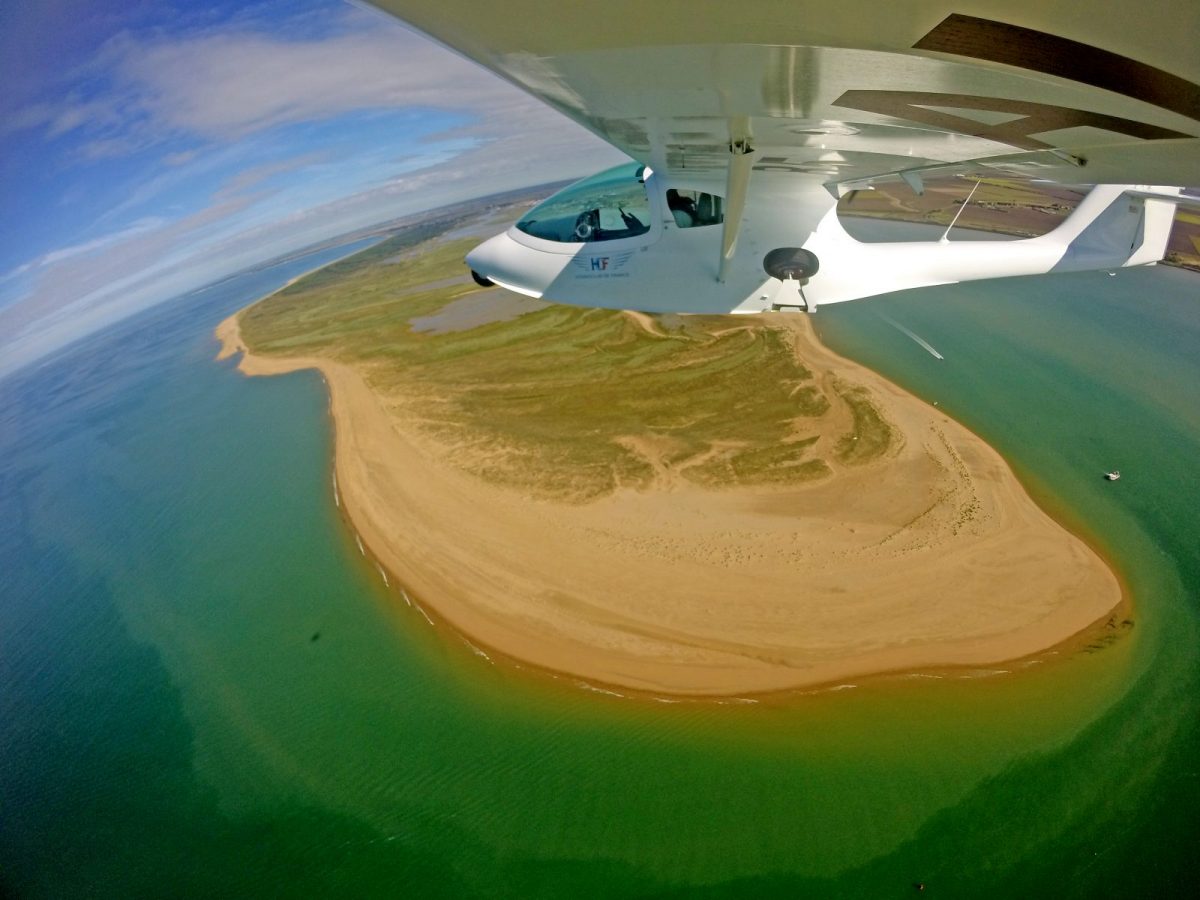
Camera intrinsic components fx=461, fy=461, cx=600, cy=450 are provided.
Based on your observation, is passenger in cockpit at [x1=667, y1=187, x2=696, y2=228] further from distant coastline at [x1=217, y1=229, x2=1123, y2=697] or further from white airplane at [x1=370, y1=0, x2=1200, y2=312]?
distant coastline at [x1=217, y1=229, x2=1123, y2=697]

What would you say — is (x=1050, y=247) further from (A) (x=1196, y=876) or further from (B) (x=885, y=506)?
(A) (x=1196, y=876)

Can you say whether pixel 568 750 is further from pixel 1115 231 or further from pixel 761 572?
pixel 1115 231

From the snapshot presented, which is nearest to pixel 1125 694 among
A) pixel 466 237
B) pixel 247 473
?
pixel 247 473

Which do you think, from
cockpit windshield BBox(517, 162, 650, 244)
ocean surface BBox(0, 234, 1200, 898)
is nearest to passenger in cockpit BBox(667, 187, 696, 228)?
cockpit windshield BBox(517, 162, 650, 244)

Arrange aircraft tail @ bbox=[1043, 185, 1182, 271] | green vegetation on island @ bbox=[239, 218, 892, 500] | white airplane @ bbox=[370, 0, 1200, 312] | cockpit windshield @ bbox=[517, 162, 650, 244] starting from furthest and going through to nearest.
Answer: green vegetation on island @ bbox=[239, 218, 892, 500] < aircraft tail @ bbox=[1043, 185, 1182, 271] < cockpit windshield @ bbox=[517, 162, 650, 244] < white airplane @ bbox=[370, 0, 1200, 312]

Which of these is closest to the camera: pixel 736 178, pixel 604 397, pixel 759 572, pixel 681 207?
pixel 736 178

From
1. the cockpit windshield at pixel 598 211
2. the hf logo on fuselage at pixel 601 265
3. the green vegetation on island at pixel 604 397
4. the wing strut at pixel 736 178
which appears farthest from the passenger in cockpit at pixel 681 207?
the green vegetation on island at pixel 604 397

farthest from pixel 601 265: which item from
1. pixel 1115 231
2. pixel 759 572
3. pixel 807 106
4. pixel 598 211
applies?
pixel 759 572
